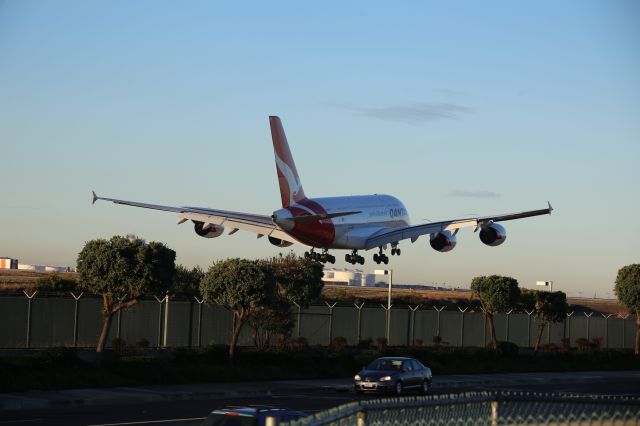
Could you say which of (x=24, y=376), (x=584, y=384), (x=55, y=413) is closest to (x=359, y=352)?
(x=584, y=384)

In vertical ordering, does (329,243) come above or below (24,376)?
above

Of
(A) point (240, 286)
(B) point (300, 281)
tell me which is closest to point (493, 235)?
(B) point (300, 281)

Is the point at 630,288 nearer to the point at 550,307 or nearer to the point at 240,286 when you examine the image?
the point at 550,307

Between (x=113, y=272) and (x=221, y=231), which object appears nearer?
(x=113, y=272)

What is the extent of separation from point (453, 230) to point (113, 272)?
1053 inches

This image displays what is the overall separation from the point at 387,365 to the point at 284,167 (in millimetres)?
21960

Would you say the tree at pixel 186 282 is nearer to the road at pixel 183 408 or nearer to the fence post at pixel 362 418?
the road at pixel 183 408

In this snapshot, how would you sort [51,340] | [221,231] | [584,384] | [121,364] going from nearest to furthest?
1. [121,364]
2. [51,340]
3. [584,384]
4. [221,231]

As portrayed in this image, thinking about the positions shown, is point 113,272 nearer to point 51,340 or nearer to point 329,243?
point 51,340

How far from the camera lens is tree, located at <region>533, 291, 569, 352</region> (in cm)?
6278

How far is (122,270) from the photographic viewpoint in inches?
1471

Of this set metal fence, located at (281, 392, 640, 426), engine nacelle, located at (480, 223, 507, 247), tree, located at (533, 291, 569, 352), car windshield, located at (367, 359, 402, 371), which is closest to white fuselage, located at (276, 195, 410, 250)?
engine nacelle, located at (480, 223, 507, 247)

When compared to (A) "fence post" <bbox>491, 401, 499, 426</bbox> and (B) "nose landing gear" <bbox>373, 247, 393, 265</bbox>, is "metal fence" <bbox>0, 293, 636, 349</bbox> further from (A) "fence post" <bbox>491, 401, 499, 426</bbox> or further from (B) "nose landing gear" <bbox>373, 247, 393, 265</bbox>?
(A) "fence post" <bbox>491, 401, 499, 426</bbox>

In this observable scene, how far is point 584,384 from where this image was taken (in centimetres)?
4606
